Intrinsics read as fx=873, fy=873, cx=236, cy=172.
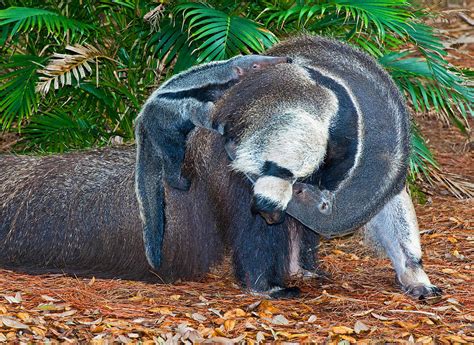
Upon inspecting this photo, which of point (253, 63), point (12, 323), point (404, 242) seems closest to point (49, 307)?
point (12, 323)

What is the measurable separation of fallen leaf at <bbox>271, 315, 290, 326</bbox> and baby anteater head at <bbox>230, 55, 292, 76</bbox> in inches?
60.2

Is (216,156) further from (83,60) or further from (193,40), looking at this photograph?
(83,60)

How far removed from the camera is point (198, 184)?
5.98 metres

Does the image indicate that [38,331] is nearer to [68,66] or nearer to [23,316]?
[23,316]

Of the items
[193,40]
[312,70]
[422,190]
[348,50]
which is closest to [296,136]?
[312,70]

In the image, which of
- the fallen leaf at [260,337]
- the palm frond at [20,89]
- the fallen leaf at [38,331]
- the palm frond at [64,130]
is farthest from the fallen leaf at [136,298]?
the palm frond at [64,130]

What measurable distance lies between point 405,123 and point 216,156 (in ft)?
4.10

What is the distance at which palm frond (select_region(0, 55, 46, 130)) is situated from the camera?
24.6ft

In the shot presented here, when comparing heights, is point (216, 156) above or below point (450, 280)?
above

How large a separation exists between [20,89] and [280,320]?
3620 millimetres

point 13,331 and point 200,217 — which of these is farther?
point 200,217

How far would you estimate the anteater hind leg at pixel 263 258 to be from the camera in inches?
225

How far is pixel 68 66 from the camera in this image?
24.7 ft

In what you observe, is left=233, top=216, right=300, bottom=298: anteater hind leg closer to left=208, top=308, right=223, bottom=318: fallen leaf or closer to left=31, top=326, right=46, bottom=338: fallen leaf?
left=208, top=308, right=223, bottom=318: fallen leaf
